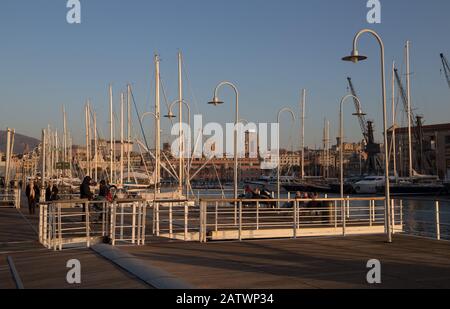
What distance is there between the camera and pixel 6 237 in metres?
20.0

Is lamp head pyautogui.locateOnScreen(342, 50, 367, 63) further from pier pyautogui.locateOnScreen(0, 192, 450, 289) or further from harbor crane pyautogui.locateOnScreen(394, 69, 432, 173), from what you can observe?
harbor crane pyautogui.locateOnScreen(394, 69, 432, 173)

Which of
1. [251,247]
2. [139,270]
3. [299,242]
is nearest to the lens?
[139,270]

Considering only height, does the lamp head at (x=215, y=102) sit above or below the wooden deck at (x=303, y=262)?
above

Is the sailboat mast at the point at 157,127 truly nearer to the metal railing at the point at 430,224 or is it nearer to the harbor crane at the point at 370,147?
the metal railing at the point at 430,224

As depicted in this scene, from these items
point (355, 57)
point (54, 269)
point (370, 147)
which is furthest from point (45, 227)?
point (370, 147)

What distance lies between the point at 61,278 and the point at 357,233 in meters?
12.1

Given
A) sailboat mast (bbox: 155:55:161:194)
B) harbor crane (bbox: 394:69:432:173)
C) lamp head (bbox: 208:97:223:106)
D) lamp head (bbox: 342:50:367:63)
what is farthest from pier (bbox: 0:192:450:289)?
harbor crane (bbox: 394:69:432:173)

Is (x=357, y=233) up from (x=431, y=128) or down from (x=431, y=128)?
down

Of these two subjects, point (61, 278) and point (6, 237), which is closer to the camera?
point (61, 278)

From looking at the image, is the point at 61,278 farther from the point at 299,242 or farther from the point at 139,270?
the point at 299,242

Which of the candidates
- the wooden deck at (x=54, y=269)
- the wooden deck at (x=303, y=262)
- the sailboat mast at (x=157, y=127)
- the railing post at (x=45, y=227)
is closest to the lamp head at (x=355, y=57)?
the wooden deck at (x=303, y=262)

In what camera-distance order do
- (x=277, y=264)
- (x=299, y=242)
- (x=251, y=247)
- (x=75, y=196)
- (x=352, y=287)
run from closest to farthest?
(x=352, y=287)
(x=277, y=264)
(x=251, y=247)
(x=299, y=242)
(x=75, y=196)

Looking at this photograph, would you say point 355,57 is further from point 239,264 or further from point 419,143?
point 419,143
